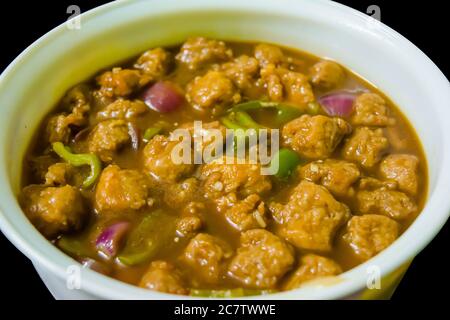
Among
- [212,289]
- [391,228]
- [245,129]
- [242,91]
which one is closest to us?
[212,289]

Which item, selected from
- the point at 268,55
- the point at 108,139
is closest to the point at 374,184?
the point at 268,55

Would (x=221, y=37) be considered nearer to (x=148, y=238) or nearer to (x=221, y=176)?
(x=221, y=176)

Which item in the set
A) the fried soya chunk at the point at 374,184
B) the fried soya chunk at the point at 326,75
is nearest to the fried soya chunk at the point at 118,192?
the fried soya chunk at the point at 374,184

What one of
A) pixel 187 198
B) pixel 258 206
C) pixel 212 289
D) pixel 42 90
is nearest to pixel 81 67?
pixel 42 90

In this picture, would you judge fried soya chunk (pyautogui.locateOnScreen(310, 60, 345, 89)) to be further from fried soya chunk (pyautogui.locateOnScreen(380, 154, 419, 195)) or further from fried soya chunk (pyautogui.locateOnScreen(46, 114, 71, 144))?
fried soya chunk (pyautogui.locateOnScreen(46, 114, 71, 144))

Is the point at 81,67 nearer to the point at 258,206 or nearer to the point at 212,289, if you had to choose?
the point at 258,206

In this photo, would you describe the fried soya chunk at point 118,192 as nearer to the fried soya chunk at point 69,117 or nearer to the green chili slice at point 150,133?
the green chili slice at point 150,133
